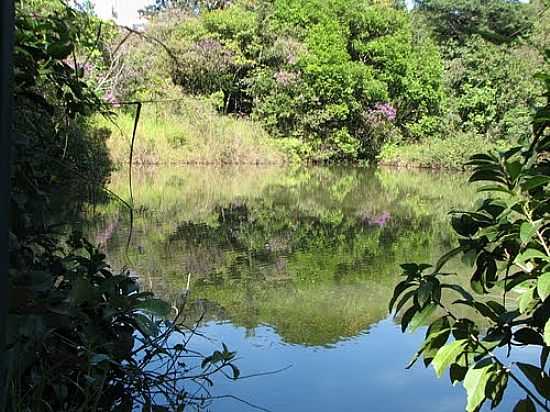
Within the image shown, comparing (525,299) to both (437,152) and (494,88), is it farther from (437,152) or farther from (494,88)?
(494,88)

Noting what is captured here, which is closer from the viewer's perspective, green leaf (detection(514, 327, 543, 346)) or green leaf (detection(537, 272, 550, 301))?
green leaf (detection(537, 272, 550, 301))

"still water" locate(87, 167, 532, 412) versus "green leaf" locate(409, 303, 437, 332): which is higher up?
"green leaf" locate(409, 303, 437, 332)

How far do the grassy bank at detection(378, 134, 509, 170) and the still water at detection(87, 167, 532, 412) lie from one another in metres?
5.14

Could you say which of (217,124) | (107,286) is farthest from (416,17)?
(107,286)

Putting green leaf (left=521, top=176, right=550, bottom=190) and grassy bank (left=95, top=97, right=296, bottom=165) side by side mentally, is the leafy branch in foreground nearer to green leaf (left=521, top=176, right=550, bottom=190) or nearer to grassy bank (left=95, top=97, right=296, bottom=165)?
green leaf (left=521, top=176, right=550, bottom=190)

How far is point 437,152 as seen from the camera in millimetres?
15352

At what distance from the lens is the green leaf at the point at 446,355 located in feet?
4.23

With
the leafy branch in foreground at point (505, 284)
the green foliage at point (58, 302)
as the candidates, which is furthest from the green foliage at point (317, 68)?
the leafy branch in foreground at point (505, 284)

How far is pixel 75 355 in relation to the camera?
5.09 ft

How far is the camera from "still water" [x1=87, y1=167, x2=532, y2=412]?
2.60 meters

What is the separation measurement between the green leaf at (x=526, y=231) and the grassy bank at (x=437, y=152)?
548 inches

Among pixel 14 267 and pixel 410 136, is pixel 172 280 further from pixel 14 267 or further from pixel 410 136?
pixel 410 136

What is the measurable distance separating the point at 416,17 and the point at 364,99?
17.3 ft

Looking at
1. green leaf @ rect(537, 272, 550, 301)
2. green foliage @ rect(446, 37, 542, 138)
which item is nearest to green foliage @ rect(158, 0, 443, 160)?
green foliage @ rect(446, 37, 542, 138)
